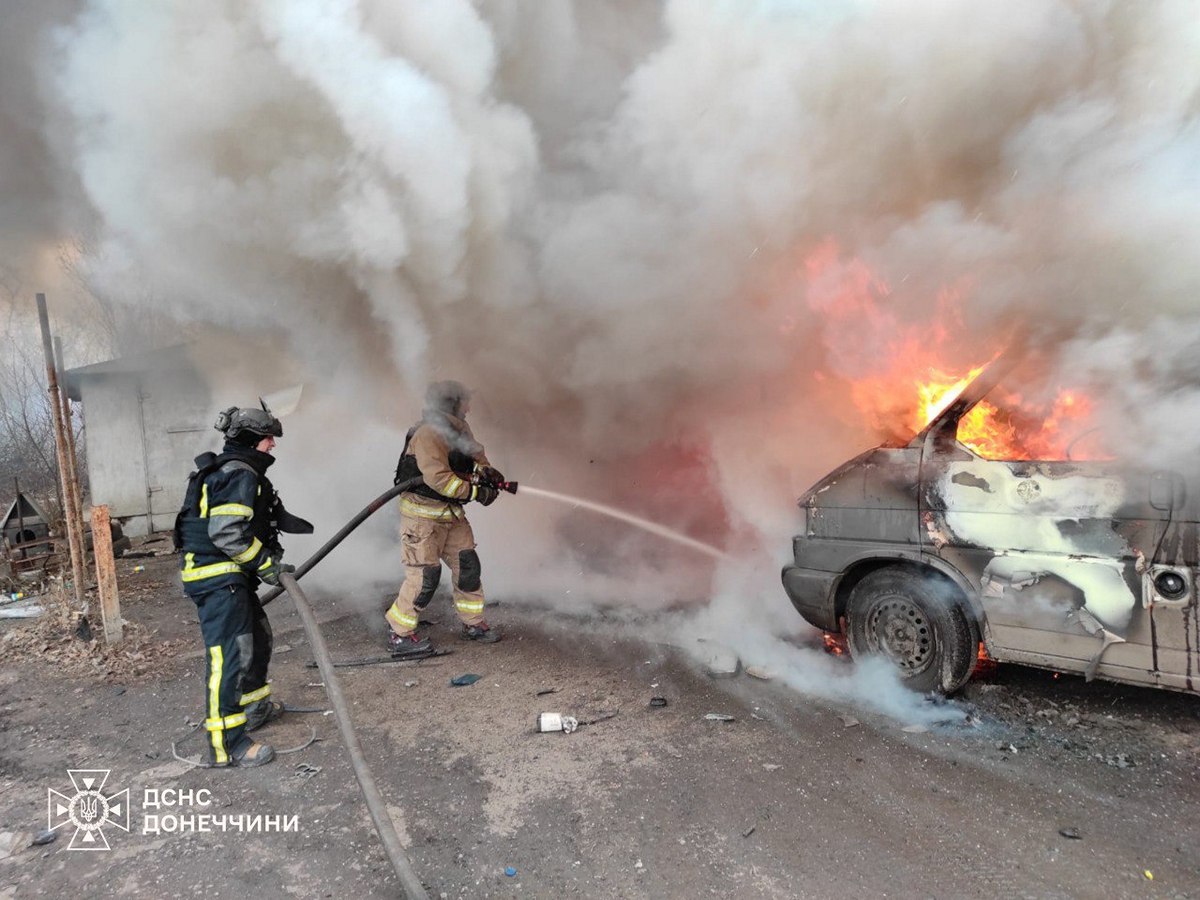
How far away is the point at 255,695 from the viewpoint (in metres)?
3.77

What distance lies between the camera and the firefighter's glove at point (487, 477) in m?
5.28

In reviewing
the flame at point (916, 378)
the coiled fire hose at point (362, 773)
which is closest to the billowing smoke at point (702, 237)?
the flame at point (916, 378)

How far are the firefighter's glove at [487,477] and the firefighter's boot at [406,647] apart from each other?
49.3 inches

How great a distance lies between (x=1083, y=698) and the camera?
3867 millimetres

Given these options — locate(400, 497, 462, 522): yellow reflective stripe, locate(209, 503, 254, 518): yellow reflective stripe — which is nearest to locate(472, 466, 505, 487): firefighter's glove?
locate(400, 497, 462, 522): yellow reflective stripe

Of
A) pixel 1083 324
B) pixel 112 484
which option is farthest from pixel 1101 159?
pixel 112 484

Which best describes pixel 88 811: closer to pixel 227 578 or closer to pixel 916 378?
pixel 227 578

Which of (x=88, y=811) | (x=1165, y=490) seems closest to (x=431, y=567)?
(x=88, y=811)

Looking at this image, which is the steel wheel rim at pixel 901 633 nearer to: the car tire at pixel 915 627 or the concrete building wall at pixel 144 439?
the car tire at pixel 915 627

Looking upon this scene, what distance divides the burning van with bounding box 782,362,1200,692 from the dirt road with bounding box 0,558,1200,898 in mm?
485

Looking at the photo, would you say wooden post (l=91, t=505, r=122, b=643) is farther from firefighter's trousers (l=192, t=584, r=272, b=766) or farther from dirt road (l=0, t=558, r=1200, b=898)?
firefighter's trousers (l=192, t=584, r=272, b=766)

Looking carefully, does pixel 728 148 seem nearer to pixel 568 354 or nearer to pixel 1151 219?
pixel 568 354

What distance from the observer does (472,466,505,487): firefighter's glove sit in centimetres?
528

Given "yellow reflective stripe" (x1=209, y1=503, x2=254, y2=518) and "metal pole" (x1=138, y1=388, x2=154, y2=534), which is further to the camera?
"metal pole" (x1=138, y1=388, x2=154, y2=534)
